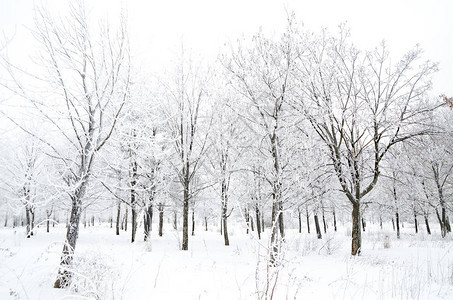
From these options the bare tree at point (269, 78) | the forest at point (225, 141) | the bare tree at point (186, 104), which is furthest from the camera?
the bare tree at point (186, 104)

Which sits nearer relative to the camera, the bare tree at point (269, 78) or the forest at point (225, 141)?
the forest at point (225, 141)

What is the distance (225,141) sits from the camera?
1213 centimetres

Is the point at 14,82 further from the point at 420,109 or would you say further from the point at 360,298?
the point at 420,109

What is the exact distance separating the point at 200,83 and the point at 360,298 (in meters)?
9.47

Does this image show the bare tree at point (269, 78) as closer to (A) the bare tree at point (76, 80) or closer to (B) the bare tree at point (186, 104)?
(B) the bare tree at point (186, 104)

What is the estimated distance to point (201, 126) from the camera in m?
11.5

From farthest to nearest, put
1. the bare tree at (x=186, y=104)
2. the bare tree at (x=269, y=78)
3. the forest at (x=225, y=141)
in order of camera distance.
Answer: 1. the bare tree at (x=186, y=104)
2. the bare tree at (x=269, y=78)
3. the forest at (x=225, y=141)

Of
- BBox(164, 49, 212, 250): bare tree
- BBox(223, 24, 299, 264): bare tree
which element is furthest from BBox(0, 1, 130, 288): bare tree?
BBox(164, 49, 212, 250): bare tree

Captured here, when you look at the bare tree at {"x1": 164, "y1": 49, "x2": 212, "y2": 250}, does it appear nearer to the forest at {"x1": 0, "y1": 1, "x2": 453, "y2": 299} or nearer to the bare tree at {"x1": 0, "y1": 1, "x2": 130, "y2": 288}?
the forest at {"x1": 0, "y1": 1, "x2": 453, "y2": 299}

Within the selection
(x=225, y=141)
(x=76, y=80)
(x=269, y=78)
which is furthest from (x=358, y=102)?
(x=76, y=80)

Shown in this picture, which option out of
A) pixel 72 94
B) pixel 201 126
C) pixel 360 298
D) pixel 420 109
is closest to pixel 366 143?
pixel 420 109

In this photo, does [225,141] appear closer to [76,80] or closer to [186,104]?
[186,104]

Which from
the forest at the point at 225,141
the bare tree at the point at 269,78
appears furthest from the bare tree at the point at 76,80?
the bare tree at the point at 269,78

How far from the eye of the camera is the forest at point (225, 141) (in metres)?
4.21
